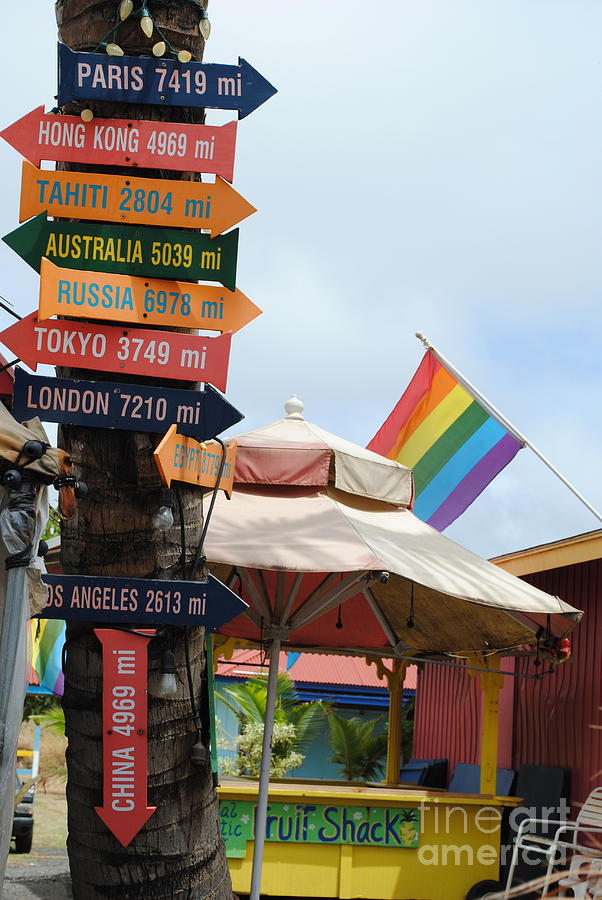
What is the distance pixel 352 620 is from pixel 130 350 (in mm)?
6213

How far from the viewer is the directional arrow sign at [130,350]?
4215 millimetres

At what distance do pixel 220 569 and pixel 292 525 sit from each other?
2.10m

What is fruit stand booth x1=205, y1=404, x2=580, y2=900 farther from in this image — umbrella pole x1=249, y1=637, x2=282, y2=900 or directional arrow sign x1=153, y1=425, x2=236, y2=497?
directional arrow sign x1=153, y1=425, x2=236, y2=497

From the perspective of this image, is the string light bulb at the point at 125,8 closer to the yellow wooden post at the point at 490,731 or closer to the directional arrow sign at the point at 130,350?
the directional arrow sign at the point at 130,350

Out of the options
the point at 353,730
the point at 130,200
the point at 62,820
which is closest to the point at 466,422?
the point at 130,200

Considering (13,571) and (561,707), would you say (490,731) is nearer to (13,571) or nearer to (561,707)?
(561,707)

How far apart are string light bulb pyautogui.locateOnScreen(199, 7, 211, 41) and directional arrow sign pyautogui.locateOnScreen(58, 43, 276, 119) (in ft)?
0.74

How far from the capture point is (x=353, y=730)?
62.3ft

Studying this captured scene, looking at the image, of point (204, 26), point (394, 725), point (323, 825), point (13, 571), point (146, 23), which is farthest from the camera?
point (394, 725)

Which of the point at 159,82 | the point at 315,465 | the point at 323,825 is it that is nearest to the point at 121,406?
the point at 159,82

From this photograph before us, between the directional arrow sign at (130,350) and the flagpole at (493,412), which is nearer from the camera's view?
the directional arrow sign at (130,350)

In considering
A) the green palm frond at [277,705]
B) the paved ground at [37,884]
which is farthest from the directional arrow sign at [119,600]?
the green palm frond at [277,705]

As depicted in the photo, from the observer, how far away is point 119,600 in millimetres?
4148

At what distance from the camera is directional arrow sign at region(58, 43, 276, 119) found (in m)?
4.31
